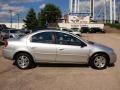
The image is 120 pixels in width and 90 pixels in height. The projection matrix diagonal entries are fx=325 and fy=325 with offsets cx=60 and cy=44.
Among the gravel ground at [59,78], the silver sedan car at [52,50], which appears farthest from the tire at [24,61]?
the gravel ground at [59,78]

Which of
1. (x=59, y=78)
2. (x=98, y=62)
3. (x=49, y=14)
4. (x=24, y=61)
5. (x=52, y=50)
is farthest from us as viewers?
(x=49, y=14)

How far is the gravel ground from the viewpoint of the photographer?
Result: 31.2 ft

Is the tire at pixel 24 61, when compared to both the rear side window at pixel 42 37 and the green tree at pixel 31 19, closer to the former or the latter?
the rear side window at pixel 42 37

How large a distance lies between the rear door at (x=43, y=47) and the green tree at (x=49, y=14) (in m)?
110

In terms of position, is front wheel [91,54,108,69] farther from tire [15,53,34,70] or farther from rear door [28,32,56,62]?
tire [15,53,34,70]

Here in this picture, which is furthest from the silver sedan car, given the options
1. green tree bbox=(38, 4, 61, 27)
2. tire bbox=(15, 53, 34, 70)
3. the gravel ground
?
green tree bbox=(38, 4, 61, 27)

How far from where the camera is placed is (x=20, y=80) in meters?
10.5

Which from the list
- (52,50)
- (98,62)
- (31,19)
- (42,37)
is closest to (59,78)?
(52,50)

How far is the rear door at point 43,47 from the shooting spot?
1302cm

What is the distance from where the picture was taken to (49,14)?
130 m

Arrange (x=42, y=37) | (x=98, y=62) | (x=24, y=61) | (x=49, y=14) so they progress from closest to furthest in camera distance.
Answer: (x=24, y=61) → (x=42, y=37) → (x=98, y=62) → (x=49, y=14)

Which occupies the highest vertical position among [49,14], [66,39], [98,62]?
[49,14]

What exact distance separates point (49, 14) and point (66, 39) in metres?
117

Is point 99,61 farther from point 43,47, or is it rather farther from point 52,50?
point 43,47
